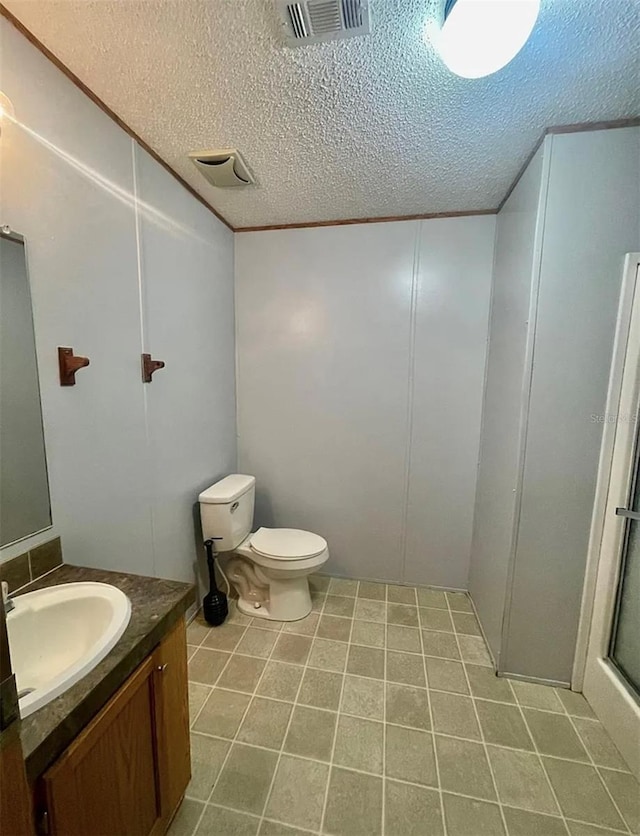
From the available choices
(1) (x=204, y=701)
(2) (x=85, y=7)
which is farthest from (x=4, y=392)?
(1) (x=204, y=701)

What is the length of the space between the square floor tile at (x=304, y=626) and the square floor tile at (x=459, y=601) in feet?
2.87

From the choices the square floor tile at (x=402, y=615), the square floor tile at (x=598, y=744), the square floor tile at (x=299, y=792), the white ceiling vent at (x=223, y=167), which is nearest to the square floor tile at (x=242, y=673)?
the square floor tile at (x=299, y=792)

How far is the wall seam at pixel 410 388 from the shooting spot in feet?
6.98

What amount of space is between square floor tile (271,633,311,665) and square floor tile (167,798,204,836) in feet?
2.09

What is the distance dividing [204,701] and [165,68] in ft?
7.96

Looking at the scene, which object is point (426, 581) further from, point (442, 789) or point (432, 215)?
point (432, 215)

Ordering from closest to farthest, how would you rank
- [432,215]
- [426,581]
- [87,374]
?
[87,374] < [432,215] < [426,581]

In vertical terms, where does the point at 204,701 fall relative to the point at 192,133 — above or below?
below

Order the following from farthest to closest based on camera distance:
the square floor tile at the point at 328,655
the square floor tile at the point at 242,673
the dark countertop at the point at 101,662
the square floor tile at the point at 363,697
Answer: the square floor tile at the point at 328,655
the square floor tile at the point at 242,673
the square floor tile at the point at 363,697
the dark countertop at the point at 101,662

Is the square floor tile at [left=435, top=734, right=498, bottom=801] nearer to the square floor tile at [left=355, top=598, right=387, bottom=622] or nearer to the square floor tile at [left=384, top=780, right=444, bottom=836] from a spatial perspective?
the square floor tile at [left=384, top=780, right=444, bottom=836]

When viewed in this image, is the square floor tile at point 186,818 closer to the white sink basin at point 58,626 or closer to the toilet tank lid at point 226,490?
the white sink basin at point 58,626

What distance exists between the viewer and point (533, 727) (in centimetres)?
140

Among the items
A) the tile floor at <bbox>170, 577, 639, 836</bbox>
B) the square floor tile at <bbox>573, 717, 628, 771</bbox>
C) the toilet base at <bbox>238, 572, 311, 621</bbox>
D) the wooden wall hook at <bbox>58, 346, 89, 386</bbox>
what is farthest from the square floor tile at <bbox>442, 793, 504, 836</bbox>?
the wooden wall hook at <bbox>58, 346, 89, 386</bbox>

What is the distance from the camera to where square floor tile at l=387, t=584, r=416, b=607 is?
2.21 metres
